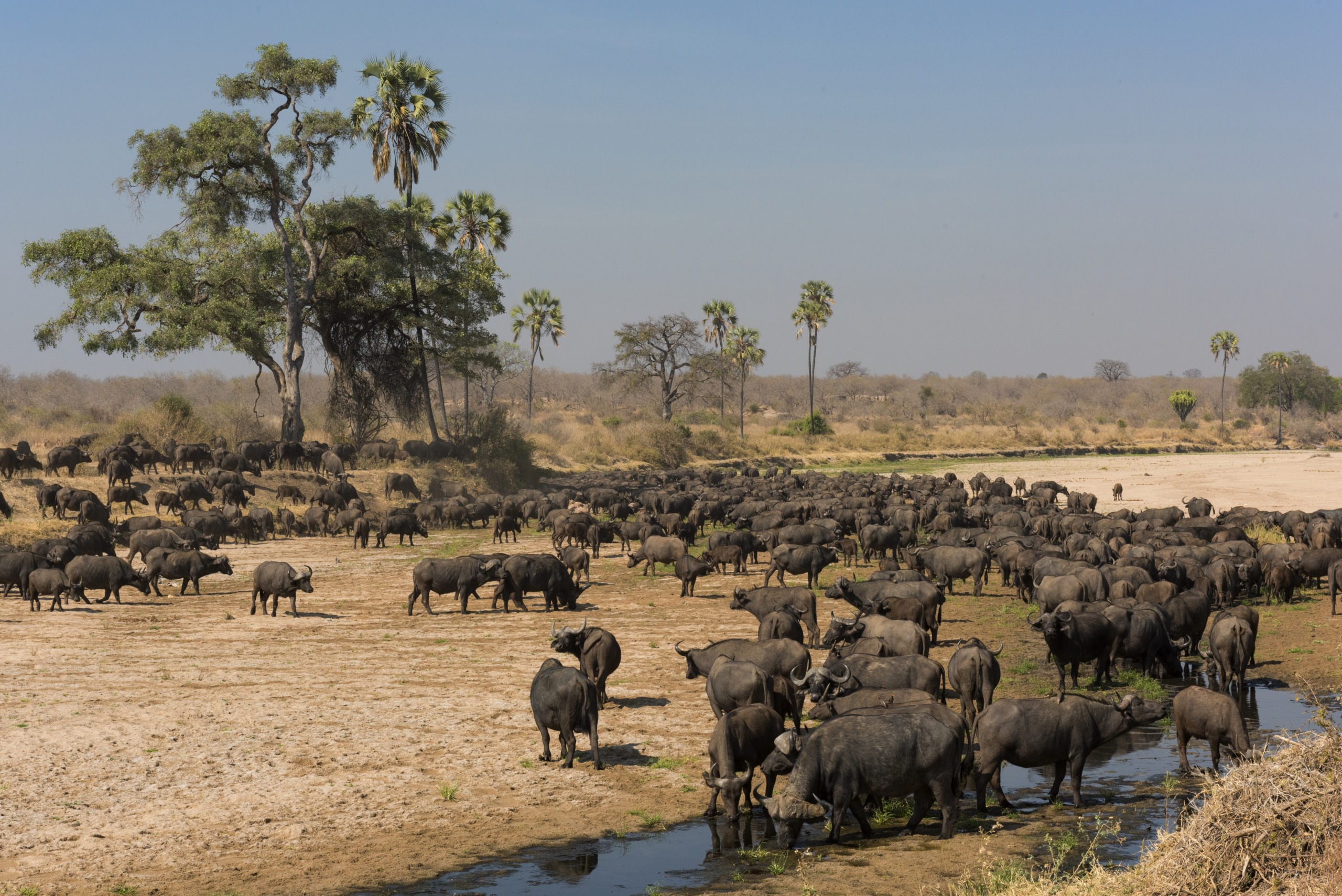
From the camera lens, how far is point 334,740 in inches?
516

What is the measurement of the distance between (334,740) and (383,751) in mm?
753

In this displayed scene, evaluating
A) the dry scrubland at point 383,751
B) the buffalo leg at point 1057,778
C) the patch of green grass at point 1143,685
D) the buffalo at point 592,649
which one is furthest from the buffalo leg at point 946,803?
the patch of green grass at point 1143,685

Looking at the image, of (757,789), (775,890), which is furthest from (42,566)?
(775,890)

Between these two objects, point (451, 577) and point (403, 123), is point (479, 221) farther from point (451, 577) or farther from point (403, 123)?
point (451, 577)

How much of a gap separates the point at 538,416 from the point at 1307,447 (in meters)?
70.3

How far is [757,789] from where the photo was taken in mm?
11828

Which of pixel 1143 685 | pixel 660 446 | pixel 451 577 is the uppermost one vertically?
pixel 660 446

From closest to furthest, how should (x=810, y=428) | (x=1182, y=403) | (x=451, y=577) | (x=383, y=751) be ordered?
1. (x=383, y=751)
2. (x=451, y=577)
3. (x=810, y=428)
4. (x=1182, y=403)

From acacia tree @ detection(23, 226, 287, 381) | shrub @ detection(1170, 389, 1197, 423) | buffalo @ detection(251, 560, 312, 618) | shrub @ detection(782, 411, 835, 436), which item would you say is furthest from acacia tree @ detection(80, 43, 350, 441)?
shrub @ detection(1170, 389, 1197, 423)

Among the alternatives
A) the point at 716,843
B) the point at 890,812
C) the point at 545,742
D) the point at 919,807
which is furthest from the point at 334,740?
the point at 919,807

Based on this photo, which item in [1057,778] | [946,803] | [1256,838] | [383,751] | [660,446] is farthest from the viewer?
[660,446]

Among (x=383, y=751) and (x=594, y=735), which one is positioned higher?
(x=594, y=735)

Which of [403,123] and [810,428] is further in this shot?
[810,428]

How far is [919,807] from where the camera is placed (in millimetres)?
10531
